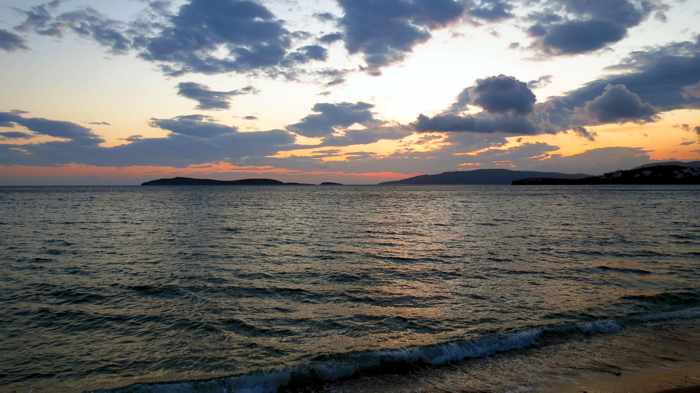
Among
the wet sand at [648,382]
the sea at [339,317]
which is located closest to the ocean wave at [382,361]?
the sea at [339,317]

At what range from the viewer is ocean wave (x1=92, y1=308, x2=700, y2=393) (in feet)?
32.2

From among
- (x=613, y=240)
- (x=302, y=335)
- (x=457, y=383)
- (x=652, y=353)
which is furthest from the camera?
(x=613, y=240)

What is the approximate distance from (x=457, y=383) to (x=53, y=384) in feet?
32.2

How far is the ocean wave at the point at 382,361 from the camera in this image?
32.2 ft

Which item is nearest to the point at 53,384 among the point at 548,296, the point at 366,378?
the point at 366,378

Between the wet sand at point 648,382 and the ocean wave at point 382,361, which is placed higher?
the wet sand at point 648,382

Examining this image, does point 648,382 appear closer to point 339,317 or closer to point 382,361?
point 382,361

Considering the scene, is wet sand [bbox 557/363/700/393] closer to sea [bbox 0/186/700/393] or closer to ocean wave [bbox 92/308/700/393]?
sea [bbox 0/186/700/393]

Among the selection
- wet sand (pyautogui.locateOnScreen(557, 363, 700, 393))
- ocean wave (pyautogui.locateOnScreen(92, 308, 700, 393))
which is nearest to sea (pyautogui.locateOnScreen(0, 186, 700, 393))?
ocean wave (pyautogui.locateOnScreen(92, 308, 700, 393))

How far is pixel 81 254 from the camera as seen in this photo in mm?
27016

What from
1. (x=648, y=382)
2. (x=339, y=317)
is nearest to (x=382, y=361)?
(x=339, y=317)

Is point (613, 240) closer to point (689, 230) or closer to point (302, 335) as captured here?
point (689, 230)

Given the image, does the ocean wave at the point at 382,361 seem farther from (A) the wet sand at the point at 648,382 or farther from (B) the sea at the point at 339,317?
(A) the wet sand at the point at 648,382

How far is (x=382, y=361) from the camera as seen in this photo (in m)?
11.0
